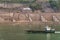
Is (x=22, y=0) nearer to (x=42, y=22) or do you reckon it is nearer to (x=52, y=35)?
(x=42, y=22)

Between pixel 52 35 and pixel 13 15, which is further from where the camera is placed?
pixel 13 15

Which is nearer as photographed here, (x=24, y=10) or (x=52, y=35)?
(x=52, y=35)

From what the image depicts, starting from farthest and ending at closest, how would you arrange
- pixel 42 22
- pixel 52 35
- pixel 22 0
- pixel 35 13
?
pixel 22 0, pixel 35 13, pixel 42 22, pixel 52 35

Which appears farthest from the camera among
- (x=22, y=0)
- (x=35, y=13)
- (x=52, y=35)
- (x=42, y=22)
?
(x=22, y=0)

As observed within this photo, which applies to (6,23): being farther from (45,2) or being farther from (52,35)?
(52,35)

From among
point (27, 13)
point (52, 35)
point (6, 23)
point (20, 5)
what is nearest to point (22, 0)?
point (20, 5)

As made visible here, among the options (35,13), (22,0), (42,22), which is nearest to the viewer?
(42,22)

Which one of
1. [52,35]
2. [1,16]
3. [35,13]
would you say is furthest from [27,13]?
[52,35]

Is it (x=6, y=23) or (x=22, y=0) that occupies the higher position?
(x=22, y=0)
